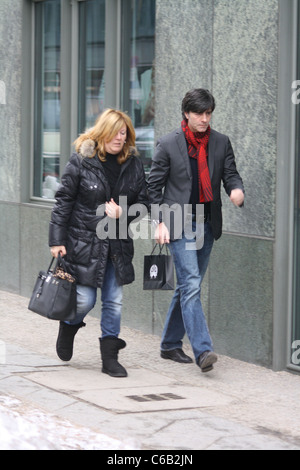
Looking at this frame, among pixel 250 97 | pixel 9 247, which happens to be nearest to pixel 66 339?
pixel 250 97

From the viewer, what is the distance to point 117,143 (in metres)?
6.80

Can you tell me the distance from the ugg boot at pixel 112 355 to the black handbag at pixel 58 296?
0.36 metres

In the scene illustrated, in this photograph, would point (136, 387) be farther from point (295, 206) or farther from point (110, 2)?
point (110, 2)

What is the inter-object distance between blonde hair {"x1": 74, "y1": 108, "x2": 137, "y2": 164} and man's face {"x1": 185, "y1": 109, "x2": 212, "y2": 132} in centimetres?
42

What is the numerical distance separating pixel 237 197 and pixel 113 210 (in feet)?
2.71

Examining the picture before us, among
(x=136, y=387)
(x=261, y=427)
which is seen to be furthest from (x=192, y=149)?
(x=261, y=427)

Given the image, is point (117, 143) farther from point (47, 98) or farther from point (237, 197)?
point (47, 98)

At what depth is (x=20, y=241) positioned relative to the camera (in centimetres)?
1073

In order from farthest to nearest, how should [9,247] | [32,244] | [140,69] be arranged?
[9,247], [32,244], [140,69]

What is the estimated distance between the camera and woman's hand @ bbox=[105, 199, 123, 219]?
6754 mm

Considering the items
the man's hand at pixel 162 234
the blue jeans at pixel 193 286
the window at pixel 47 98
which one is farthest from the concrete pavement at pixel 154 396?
the window at pixel 47 98

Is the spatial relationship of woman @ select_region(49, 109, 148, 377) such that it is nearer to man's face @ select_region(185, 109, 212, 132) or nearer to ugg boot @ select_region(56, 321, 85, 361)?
ugg boot @ select_region(56, 321, 85, 361)

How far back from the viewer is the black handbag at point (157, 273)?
7086 mm

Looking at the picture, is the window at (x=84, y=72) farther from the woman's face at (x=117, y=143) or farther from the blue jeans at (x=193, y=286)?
the woman's face at (x=117, y=143)
